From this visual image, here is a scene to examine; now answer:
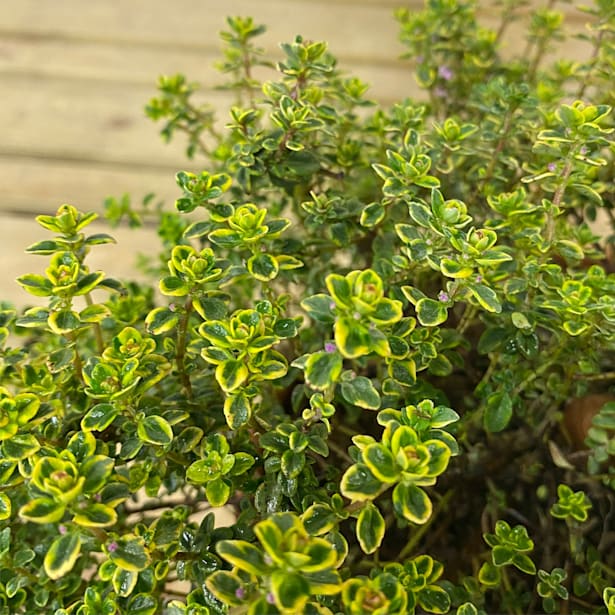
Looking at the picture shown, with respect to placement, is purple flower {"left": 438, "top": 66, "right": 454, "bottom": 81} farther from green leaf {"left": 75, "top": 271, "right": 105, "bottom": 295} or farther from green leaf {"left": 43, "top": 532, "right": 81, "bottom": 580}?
green leaf {"left": 43, "top": 532, "right": 81, "bottom": 580}

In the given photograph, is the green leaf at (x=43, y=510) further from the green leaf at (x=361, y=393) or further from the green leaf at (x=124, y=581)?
the green leaf at (x=361, y=393)

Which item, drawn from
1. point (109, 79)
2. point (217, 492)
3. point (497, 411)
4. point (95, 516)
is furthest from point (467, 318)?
point (109, 79)

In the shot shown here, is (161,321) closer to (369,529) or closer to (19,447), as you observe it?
(19,447)

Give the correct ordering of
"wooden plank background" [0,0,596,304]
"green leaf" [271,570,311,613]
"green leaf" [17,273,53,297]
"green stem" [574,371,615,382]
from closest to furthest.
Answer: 1. "green leaf" [271,570,311,613]
2. "green leaf" [17,273,53,297]
3. "green stem" [574,371,615,382]
4. "wooden plank background" [0,0,596,304]

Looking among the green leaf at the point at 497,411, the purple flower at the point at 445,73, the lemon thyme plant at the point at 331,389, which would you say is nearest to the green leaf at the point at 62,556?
the lemon thyme plant at the point at 331,389

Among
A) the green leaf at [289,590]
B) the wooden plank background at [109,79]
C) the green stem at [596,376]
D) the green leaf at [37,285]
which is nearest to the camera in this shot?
the green leaf at [289,590]

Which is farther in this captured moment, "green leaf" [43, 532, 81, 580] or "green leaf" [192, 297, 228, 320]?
"green leaf" [192, 297, 228, 320]

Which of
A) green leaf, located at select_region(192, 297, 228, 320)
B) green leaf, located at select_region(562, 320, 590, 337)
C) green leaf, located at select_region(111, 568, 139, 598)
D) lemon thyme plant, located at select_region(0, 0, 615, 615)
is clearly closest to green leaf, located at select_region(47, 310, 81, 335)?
lemon thyme plant, located at select_region(0, 0, 615, 615)
